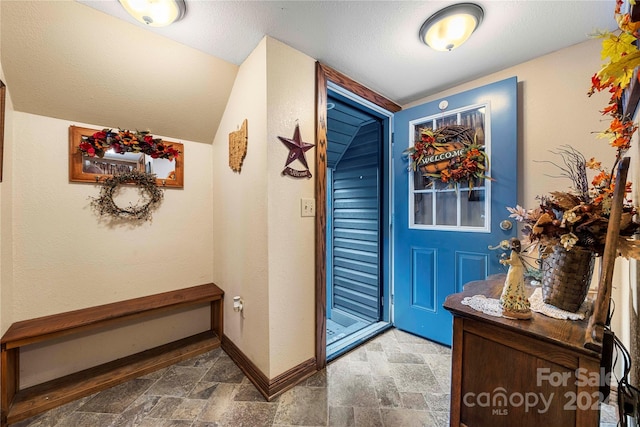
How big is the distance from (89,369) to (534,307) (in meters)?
2.62

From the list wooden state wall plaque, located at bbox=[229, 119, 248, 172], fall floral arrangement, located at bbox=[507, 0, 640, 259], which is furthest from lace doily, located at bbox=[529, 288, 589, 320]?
wooden state wall plaque, located at bbox=[229, 119, 248, 172]

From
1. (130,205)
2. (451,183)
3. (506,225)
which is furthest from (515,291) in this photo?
(130,205)

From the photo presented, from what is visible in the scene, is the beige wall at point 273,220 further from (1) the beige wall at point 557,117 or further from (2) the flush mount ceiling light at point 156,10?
(1) the beige wall at point 557,117

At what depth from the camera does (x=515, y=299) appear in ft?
2.89

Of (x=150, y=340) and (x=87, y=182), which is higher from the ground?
(x=87, y=182)

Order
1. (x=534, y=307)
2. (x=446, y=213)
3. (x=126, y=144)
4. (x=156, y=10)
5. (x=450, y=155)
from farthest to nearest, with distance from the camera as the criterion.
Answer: (x=446, y=213), (x=450, y=155), (x=126, y=144), (x=156, y=10), (x=534, y=307)

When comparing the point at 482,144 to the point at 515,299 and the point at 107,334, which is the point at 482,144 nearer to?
the point at 515,299

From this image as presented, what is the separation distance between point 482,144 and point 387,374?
1.82m

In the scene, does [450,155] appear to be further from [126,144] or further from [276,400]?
[126,144]

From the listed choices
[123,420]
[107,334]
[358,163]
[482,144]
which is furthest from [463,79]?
[107,334]

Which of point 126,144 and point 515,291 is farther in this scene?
point 126,144

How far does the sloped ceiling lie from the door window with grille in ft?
5.57

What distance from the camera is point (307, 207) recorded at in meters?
1.63

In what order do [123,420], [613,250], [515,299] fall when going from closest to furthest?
[613,250]
[515,299]
[123,420]
